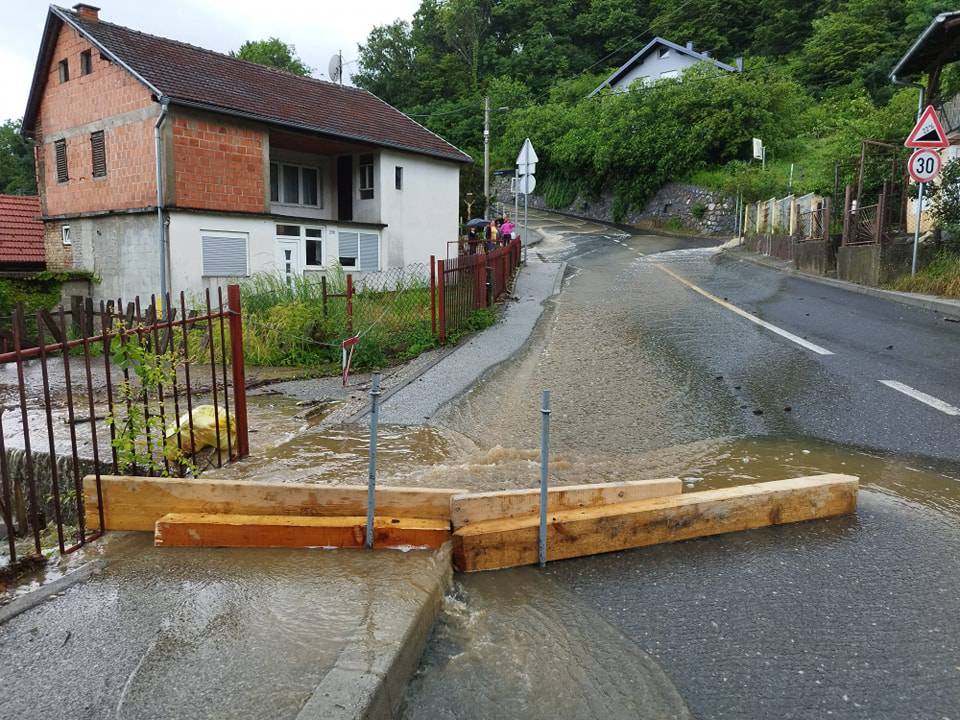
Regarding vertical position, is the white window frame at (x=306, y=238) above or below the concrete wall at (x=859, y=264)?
above

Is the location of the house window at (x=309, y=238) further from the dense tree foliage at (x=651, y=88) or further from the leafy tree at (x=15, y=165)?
the leafy tree at (x=15, y=165)

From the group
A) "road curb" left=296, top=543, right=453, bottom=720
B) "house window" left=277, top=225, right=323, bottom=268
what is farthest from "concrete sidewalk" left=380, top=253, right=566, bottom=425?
"house window" left=277, top=225, right=323, bottom=268

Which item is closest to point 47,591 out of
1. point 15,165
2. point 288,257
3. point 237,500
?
point 237,500

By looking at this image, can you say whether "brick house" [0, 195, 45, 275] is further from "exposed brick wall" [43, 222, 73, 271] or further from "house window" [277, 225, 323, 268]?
"house window" [277, 225, 323, 268]

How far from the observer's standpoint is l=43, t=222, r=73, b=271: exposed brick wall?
2355cm

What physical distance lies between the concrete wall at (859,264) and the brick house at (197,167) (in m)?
14.1

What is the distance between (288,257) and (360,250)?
3.20 meters

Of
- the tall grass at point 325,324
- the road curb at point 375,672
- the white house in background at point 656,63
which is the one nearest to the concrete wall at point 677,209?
the white house in background at point 656,63

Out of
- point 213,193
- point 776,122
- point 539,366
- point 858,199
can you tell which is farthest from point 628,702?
point 776,122

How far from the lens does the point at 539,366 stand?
8.80 m

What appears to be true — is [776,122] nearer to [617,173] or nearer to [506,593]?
[617,173]

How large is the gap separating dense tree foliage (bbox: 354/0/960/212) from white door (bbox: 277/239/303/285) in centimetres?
1745

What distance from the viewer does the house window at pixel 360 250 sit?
25.1 m

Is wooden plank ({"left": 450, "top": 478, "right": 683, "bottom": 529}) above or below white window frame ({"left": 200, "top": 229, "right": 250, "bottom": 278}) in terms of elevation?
below
